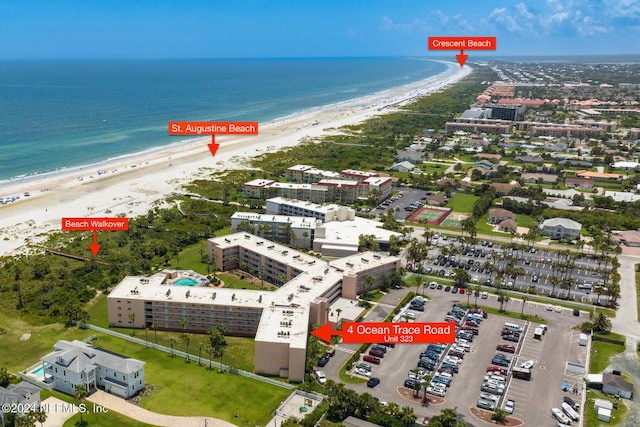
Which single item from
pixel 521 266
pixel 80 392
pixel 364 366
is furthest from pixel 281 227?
pixel 80 392

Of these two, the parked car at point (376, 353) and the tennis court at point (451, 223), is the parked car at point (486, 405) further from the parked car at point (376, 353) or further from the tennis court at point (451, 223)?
the tennis court at point (451, 223)

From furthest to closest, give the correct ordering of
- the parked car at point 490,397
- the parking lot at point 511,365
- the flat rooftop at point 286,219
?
the flat rooftop at point 286,219, the parked car at point 490,397, the parking lot at point 511,365

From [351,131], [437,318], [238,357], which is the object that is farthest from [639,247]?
[351,131]

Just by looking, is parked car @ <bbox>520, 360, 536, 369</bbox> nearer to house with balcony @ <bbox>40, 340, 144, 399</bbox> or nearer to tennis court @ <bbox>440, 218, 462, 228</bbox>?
house with balcony @ <bbox>40, 340, 144, 399</bbox>

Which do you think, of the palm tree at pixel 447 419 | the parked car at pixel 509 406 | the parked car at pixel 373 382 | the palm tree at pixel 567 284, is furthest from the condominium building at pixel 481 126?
the palm tree at pixel 447 419

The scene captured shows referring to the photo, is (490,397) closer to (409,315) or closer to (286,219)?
(409,315)

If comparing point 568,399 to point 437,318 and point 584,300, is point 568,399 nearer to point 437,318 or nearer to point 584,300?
point 437,318

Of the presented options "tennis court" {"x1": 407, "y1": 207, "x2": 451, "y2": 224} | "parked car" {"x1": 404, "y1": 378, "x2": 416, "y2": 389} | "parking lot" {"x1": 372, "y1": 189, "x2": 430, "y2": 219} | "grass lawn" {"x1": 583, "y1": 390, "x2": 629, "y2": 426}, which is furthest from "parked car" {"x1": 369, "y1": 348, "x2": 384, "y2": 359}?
"parking lot" {"x1": 372, "y1": 189, "x2": 430, "y2": 219}
